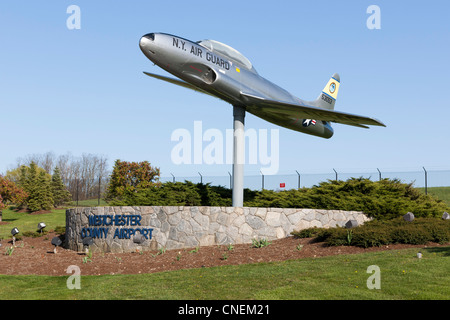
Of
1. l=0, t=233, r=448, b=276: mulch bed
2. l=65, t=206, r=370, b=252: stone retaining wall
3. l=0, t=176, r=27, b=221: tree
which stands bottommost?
l=0, t=233, r=448, b=276: mulch bed

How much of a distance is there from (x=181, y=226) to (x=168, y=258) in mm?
2281

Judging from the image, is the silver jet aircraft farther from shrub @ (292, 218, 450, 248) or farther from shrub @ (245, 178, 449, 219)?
shrub @ (292, 218, 450, 248)

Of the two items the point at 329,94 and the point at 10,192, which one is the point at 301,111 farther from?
the point at 10,192

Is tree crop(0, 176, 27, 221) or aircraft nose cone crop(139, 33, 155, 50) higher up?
aircraft nose cone crop(139, 33, 155, 50)

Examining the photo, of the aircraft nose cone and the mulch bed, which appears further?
the aircraft nose cone

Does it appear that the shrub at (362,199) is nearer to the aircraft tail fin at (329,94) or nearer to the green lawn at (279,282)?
the aircraft tail fin at (329,94)

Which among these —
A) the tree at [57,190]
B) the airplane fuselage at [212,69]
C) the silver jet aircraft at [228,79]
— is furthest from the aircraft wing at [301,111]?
the tree at [57,190]

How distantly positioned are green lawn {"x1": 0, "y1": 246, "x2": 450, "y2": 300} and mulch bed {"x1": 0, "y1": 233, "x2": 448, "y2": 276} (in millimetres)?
915

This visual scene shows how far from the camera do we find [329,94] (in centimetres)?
2302

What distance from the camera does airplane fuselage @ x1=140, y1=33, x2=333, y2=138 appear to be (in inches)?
570

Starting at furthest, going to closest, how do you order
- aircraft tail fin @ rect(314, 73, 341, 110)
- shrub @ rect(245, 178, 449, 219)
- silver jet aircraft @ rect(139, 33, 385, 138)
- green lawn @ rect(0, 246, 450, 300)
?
aircraft tail fin @ rect(314, 73, 341, 110), shrub @ rect(245, 178, 449, 219), silver jet aircraft @ rect(139, 33, 385, 138), green lawn @ rect(0, 246, 450, 300)

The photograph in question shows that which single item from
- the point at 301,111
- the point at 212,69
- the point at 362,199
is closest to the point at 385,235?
the point at 301,111

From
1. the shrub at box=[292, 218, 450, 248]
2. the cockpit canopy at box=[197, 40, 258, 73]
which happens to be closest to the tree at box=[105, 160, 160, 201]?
the cockpit canopy at box=[197, 40, 258, 73]
